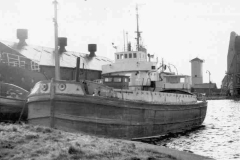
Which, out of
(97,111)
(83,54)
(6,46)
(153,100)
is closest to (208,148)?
(153,100)

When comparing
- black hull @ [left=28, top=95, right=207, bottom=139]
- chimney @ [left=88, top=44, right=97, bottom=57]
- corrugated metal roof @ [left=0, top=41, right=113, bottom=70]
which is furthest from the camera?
chimney @ [left=88, top=44, right=97, bottom=57]

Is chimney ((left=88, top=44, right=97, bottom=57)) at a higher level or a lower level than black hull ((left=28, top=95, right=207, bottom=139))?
higher

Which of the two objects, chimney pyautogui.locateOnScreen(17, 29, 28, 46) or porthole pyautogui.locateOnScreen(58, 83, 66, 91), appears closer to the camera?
porthole pyautogui.locateOnScreen(58, 83, 66, 91)

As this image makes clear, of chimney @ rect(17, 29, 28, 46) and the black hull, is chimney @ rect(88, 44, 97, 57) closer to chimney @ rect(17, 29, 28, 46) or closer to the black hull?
chimney @ rect(17, 29, 28, 46)

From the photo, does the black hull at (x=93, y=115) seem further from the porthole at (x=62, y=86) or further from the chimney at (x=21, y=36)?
the chimney at (x=21, y=36)

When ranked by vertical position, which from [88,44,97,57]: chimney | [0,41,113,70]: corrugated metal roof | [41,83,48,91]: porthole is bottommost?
[41,83,48,91]: porthole

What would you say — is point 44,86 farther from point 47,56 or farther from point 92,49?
point 92,49

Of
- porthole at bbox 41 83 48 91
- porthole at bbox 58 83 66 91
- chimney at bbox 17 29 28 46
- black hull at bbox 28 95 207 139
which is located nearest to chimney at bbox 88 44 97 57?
chimney at bbox 17 29 28 46

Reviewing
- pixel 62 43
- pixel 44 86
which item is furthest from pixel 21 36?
pixel 44 86

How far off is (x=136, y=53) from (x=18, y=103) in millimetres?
9359

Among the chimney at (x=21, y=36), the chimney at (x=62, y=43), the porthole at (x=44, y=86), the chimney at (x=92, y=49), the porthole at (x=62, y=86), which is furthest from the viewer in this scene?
the chimney at (x=92, y=49)

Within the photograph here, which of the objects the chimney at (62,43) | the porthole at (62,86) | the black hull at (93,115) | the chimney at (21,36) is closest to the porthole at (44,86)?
the black hull at (93,115)

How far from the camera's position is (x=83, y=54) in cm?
4716

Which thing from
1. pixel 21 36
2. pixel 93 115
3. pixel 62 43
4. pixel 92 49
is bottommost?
pixel 93 115
